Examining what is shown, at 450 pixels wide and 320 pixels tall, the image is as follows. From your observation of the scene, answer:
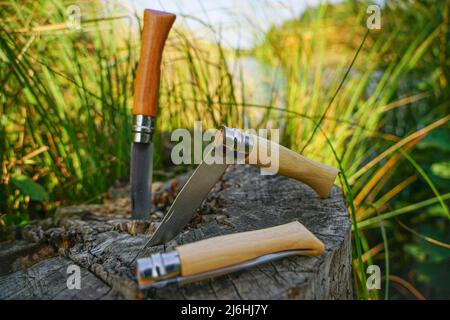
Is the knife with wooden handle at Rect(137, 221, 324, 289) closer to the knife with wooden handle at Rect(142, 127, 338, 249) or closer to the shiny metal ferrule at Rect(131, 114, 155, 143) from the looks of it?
the knife with wooden handle at Rect(142, 127, 338, 249)

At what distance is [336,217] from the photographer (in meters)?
1.41

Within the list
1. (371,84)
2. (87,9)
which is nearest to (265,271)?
(87,9)

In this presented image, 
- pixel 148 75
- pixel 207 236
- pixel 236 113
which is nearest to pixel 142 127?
pixel 148 75

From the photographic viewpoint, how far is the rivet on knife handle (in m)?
1.26

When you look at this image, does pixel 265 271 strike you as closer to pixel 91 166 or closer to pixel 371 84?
pixel 91 166

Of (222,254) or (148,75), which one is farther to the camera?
(148,75)

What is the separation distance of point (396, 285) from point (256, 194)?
1.73 metres

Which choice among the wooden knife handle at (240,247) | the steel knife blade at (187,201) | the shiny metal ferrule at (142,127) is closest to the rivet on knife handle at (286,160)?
the steel knife blade at (187,201)

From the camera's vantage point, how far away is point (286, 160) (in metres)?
1.40

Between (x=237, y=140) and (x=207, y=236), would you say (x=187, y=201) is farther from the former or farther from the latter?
(x=237, y=140)

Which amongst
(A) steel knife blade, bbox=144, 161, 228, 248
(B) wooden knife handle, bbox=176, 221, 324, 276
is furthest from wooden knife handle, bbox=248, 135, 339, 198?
(B) wooden knife handle, bbox=176, 221, 324, 276

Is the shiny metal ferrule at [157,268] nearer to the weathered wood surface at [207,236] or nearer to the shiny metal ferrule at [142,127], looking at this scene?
the weathered wood surface at [207,236]

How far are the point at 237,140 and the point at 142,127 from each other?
1.48 feet
